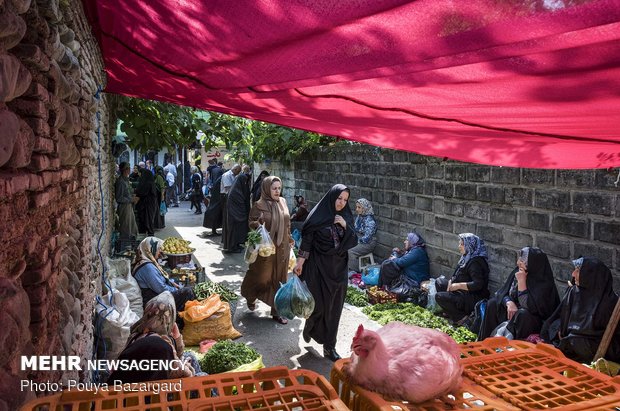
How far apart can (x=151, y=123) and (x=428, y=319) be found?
169 inches

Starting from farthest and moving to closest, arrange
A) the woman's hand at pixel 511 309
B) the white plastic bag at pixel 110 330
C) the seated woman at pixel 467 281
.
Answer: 1. the seated woman at pixel 467 281
2. the woman's hand at pixel 511 309
3. the white plastic bag at pixel 110 330

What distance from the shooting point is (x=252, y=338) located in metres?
5.64

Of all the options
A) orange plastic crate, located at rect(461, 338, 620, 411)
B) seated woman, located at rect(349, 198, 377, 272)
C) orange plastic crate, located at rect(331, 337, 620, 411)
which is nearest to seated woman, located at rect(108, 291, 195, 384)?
orange plastic crate, located at rect(331, 337, 620, 411)

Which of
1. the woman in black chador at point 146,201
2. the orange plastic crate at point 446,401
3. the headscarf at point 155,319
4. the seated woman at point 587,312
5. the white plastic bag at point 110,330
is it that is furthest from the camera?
the woman in black chador at point 146,201

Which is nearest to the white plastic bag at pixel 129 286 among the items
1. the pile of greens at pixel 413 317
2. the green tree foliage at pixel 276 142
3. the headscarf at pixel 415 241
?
the pile of greens at pixel 413 317

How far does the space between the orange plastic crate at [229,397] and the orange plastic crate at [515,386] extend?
0.64ft

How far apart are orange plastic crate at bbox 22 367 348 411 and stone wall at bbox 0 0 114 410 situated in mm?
158

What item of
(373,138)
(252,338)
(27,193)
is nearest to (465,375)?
(27,193)

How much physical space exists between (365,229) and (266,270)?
8.28ft

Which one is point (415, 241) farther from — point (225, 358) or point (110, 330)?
point (110, 330)

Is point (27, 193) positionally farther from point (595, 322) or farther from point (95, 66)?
point (595, 322)

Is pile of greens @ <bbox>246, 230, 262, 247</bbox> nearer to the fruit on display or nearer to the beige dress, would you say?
the beige dress

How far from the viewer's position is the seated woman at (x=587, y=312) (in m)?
4.14

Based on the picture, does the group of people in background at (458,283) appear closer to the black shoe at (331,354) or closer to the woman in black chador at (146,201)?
the black shoe at (331,354)
